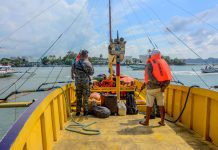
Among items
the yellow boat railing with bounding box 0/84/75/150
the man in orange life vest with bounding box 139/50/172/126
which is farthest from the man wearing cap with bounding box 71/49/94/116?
the man in orange life vest with bounding box 139/50/172/126

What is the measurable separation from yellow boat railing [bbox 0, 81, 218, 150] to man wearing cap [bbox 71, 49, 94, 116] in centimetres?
57

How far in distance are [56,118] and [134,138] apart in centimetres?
157

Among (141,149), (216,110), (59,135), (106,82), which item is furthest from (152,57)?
(106,82)

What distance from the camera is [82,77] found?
675 cm

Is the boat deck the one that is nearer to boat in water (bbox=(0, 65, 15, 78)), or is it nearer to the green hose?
the green hose

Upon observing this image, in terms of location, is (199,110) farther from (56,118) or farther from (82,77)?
(82,77)

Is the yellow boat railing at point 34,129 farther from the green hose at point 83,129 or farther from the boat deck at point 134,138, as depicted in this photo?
the boat deck at point 134,138

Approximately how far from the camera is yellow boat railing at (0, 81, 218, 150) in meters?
2.54

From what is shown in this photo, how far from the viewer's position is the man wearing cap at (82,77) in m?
6.73

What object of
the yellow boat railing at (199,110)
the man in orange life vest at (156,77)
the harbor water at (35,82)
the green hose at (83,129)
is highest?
the man in orange life vest at (156,77)

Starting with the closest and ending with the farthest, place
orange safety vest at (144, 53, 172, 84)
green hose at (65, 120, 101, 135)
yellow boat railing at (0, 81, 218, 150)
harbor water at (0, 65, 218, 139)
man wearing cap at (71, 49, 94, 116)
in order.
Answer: yellow boat railing at (0, 81, 218, 150) < green hose at (65, 120, 101, 135) < orange safety vest at (144, 53, 172, 84) < man wearing cap at (71, 49, 94, 116) < harbor water at (0, 65, 218, 139)

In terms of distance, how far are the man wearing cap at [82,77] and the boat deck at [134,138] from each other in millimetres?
990

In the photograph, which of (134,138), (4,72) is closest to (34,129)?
(134,138)

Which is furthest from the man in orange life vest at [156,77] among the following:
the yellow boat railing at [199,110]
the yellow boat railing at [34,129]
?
the yellow boat railing at [34,129]
